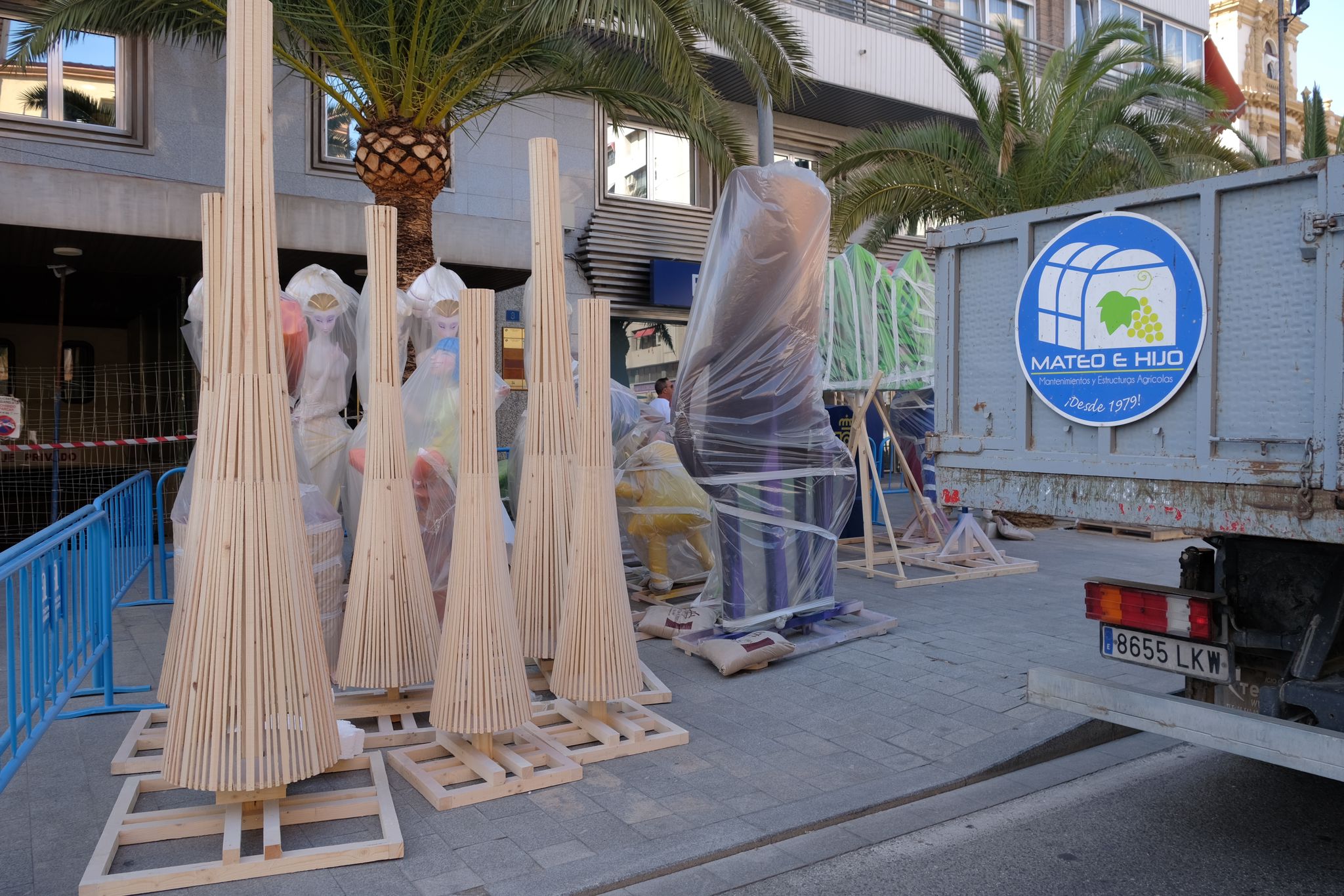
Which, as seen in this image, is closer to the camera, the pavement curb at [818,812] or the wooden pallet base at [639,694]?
the pavement curb at [818,812]

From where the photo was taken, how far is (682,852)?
3293 mm

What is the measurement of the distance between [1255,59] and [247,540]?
39.0 metres

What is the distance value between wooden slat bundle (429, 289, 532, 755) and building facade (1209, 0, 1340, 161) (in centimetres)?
3493

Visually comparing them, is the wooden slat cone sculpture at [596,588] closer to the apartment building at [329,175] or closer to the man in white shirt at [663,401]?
the man in white shirt at [663,401]

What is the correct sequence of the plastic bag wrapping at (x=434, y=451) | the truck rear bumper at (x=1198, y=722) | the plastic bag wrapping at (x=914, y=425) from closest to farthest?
the truck rear bumper at (x=1198, y=722)
the plastic bag wrapping at (x=434, y=451)
the plastic bag wrapping at (x=914, y=425)

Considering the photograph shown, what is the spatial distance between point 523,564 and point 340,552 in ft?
3.95

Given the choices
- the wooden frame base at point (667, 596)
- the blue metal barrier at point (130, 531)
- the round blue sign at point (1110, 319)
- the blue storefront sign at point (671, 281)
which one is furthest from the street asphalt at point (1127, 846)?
the blue storefront sign at point (671, 281)

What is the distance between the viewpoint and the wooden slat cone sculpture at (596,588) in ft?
13.3

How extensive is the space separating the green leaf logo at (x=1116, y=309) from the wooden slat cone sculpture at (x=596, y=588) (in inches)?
75.1

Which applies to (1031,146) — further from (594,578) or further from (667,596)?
(594,578)

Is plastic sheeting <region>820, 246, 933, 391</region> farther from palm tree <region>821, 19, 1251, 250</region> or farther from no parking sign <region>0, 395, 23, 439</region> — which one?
no parking sign <region>0, 395, 23, 439</region>

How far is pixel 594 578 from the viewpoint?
4.04 metres

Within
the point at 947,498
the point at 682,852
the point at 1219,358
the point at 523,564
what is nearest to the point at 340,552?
the point at 523,564

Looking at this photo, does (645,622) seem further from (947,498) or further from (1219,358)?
(1219,358)
